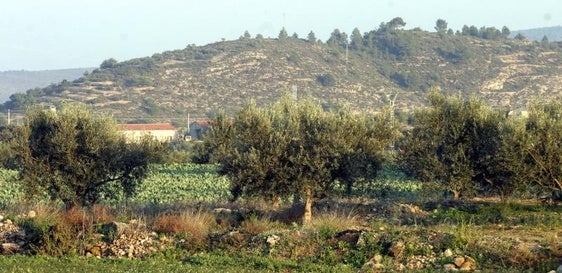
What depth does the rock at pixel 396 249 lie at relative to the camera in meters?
19.7

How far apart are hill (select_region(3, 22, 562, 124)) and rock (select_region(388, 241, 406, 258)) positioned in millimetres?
107579

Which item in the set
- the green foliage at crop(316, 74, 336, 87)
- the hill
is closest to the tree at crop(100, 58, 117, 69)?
the hill

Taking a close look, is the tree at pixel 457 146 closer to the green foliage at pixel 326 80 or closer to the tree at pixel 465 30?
the green foliage at pixel 326 80

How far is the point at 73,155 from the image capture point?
30172mm

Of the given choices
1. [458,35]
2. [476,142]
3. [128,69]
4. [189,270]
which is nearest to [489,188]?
[476,142]

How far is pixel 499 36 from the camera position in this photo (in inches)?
7461

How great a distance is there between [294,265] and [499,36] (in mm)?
178401

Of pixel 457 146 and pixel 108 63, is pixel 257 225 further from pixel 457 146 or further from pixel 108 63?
pixel 108 63

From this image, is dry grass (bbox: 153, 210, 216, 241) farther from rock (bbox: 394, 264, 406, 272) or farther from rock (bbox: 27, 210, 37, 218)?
rock (bbox: 394, 264, 406, 272)

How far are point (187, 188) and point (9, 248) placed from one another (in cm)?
2615

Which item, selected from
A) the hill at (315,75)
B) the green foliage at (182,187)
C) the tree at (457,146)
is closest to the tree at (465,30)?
the hill at (315,75)

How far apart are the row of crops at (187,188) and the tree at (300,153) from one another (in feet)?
7.53

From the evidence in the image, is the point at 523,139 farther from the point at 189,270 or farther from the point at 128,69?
the point at 128,69

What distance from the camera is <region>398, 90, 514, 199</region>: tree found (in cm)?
2902
